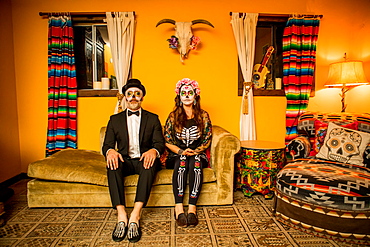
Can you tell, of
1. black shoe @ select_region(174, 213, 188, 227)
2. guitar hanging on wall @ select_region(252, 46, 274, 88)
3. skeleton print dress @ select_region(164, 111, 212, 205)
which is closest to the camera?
black shoe @ select_region(174, 213, 188, 227)

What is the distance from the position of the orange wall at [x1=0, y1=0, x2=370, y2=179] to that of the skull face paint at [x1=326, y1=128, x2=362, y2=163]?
1033 millimetres

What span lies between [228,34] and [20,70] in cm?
290

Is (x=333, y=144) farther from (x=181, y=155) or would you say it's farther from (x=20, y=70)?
(x=20, y=70)

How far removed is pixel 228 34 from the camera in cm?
309

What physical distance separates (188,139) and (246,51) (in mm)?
1570

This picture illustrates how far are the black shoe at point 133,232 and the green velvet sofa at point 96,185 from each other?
1.40ft

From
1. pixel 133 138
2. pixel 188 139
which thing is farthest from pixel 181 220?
pixel 133 138

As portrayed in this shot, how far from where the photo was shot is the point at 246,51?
3.04 m

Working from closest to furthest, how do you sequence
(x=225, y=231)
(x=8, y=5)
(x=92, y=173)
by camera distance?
(x=225, y=231)
(x=92, y=173)
(x=8, y=5)

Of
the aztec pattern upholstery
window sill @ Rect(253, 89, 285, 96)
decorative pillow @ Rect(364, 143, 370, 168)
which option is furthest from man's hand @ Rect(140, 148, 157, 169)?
decorative pillow @ Rect(364, 143, 370, 168)

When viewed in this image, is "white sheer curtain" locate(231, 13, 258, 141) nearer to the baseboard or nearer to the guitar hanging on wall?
the guitar hanging on wall

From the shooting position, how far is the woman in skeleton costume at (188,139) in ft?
6.82

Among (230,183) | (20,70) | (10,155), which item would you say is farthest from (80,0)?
(230,183)

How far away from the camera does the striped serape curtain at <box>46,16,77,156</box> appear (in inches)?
116
